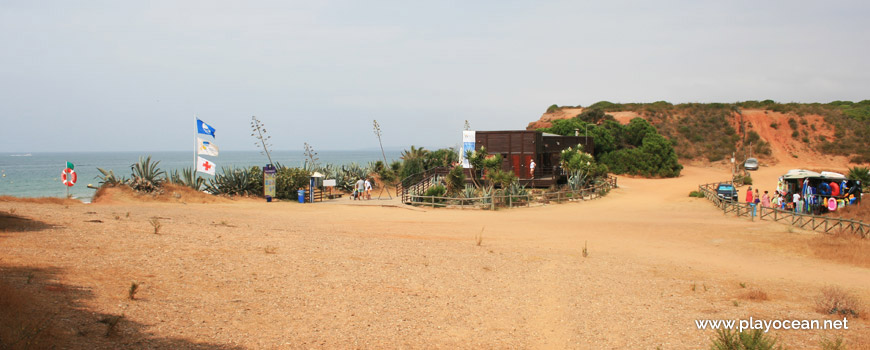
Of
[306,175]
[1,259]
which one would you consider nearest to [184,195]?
[306,175]

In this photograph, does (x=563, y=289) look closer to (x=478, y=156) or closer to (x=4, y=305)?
(x=4, y=305)

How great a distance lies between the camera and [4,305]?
6316mm

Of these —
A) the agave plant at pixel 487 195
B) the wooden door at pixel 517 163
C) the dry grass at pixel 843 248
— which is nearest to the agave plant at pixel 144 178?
the agave plant at pixel 487 195

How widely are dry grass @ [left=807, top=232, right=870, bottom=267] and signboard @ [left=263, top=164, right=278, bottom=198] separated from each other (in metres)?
24.3

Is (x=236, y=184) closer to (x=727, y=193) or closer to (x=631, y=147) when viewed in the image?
(x=727, y=193)

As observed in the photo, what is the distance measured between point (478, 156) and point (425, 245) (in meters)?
18.0

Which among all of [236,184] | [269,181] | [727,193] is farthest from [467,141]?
[727,193]

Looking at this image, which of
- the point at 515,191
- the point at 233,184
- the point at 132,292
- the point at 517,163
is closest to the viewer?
the point at 132,292

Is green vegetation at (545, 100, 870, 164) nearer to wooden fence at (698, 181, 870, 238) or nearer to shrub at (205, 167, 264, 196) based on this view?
wooden fence at (698, 181, 870, 238)

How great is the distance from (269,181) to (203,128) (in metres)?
4.43

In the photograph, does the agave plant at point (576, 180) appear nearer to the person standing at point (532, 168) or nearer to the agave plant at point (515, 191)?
the person standing at point (532, 168)

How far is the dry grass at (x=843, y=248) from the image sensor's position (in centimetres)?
1530

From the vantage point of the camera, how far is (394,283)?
→ 35.2 feet

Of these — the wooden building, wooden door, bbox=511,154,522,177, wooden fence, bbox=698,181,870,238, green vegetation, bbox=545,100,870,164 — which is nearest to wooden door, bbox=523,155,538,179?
the wooden building
